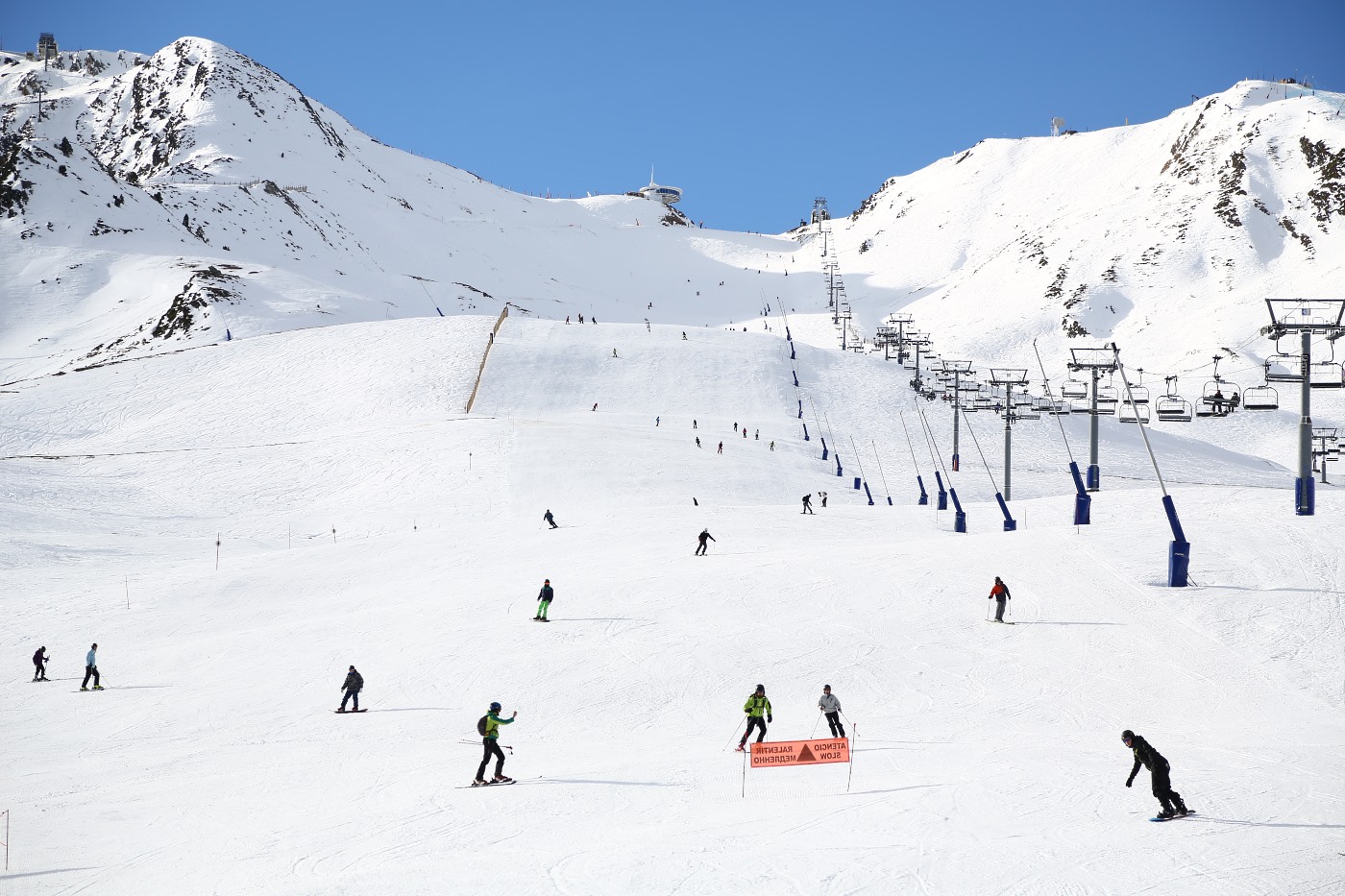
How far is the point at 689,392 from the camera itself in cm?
7400

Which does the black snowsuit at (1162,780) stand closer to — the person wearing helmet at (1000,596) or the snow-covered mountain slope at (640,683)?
the snow-covered mountain slope at (640,683)

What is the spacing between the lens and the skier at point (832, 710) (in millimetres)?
17750

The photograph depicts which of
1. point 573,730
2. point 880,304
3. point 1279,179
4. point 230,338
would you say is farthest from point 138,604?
point 1279,179

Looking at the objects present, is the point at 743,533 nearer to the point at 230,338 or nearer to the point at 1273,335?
the point at 1273,335

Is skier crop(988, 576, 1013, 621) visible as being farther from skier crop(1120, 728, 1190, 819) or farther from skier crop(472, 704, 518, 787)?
skier crop(472, 704, 518, 787)

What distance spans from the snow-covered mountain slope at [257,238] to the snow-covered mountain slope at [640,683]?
52.7 meters

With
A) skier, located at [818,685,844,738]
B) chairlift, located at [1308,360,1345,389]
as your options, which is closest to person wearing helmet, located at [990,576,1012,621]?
skier, located at [818,685,844,738]

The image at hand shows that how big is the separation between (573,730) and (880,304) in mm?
129117

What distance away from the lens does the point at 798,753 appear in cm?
1570

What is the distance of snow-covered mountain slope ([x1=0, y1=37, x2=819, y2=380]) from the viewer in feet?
334

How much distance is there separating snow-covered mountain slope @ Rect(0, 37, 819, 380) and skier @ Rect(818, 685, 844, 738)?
271 ft

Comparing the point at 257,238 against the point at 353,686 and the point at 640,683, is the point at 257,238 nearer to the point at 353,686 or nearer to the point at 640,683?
the point at 353,686

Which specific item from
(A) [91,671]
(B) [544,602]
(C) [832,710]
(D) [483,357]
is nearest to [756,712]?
(C) [832,710]

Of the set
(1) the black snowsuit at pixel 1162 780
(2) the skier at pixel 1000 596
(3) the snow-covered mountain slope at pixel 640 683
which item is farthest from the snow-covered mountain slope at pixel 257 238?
(1) the black snowsuit at pixel 1162 780
